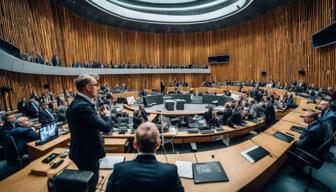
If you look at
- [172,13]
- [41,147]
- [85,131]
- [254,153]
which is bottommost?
[41,147]

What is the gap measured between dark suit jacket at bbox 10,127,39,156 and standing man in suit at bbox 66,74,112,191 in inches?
108

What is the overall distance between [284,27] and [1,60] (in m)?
16.3

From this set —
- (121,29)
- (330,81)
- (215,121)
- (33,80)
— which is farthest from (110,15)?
(330,81)

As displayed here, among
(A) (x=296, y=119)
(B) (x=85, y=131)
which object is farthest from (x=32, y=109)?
(A) (x=296, y=119)

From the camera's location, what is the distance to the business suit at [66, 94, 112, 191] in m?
1.85

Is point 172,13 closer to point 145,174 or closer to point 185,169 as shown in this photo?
point 185,169

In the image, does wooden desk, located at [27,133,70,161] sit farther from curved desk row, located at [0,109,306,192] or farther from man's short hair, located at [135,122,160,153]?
man's short hair, located at [135,122,160,153]

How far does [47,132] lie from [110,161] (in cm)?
240

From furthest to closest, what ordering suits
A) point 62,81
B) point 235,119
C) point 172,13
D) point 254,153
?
point 172,13
point 62,81
point 235,119
point 254,153

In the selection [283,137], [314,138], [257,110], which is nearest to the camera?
[314,138]

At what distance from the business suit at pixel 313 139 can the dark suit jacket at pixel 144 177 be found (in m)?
2.87

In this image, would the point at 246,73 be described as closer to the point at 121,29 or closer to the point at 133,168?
the point at 121,29

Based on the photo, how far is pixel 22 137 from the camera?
3.88 m

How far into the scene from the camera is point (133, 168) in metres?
1.24
